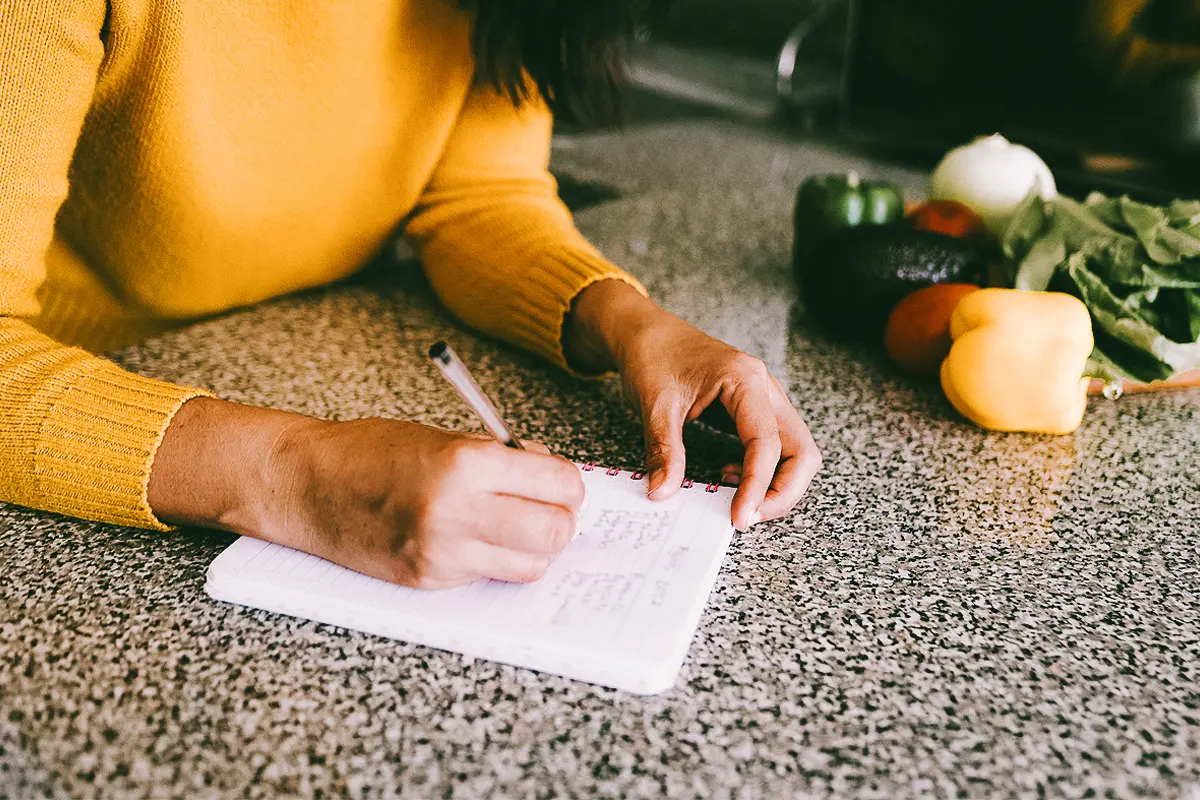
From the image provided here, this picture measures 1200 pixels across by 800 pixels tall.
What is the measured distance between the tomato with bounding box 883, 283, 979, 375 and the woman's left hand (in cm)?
20

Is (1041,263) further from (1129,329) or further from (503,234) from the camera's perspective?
(503,234)

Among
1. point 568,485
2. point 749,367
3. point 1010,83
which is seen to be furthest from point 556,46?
point 1010,83

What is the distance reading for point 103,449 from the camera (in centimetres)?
56

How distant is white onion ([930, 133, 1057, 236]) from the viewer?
1.04 meters

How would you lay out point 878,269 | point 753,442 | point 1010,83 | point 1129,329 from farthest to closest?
point 1010,83
point 878,269
point 1129,329
point 753,442

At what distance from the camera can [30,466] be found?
0.57 metres

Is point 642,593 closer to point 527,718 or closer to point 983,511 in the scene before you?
point 527,718

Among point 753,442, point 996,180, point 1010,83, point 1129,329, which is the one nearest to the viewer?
point 753,442

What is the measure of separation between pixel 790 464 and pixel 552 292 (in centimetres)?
32

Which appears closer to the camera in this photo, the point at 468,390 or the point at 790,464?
the point at 468,390

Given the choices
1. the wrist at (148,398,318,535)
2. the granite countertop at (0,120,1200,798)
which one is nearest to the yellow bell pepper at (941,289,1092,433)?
the granite countertop at (0,120,1200,798)

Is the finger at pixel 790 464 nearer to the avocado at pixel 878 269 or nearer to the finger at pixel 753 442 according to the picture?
the finger at pixel 753 442

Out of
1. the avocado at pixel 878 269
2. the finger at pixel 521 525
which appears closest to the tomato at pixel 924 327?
the avocado at pixel 878 269

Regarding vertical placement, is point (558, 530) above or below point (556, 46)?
below
